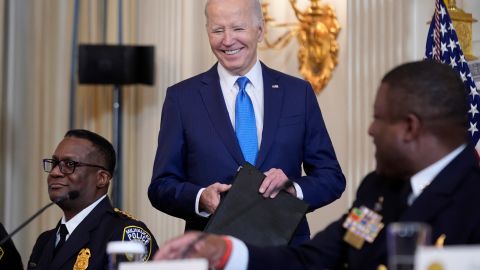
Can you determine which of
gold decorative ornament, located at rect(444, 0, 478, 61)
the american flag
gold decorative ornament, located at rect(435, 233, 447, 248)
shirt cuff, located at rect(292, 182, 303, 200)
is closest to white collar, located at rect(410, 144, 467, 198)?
gold decorative ornament, located at rect(435, 233, 447, 248)

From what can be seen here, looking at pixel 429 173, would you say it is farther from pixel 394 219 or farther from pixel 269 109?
pixel 269 109

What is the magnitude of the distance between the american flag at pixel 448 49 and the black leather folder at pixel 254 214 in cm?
126

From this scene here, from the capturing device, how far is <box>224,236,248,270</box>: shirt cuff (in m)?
2.42

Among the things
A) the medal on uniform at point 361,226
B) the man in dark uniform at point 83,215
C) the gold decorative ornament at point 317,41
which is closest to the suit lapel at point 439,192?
the medal on uniform at point 361,226

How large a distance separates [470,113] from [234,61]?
3.54 feet

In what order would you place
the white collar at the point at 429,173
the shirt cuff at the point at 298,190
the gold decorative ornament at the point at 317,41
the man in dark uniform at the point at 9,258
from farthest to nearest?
1. the gold decorative ornament at the point at 317,41
2. the man in dark uniform at the point at 9,258
3. the shirt cuff at the point at 298,190
4. the white collar at the point at 429,173

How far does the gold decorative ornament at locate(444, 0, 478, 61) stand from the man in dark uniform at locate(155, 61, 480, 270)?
220 centimetres

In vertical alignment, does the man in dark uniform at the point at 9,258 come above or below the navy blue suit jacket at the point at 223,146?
below

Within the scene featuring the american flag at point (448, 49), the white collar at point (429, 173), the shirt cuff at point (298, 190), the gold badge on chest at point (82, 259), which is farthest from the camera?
the american flag at point (448, 49)

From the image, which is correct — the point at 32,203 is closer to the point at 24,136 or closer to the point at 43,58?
the point at 24,136

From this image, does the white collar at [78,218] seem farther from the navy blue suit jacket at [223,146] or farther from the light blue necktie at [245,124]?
the light blue necktie at [245,124]

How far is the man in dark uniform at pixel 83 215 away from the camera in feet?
11.7

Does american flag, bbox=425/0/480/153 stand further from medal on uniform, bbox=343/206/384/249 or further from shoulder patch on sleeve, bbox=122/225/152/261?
medal on uniform, bbox=343/206/384/249

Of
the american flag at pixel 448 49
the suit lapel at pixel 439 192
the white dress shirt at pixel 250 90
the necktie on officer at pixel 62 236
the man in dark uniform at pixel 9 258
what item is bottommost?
the man in dark uniform at pixel 9 258
